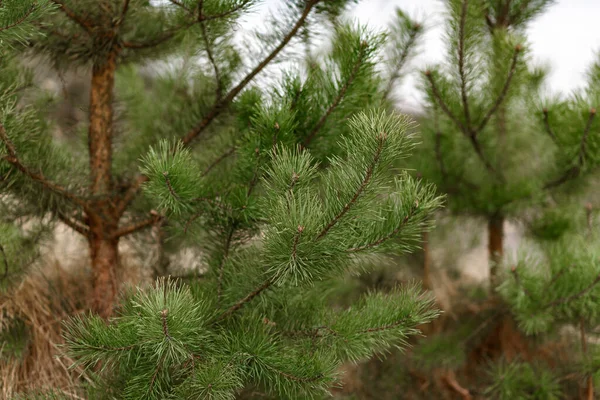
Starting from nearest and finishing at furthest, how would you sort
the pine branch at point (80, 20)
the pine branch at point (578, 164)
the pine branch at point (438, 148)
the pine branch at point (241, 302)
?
the pine branch at point (241, 302), the pine branch at point (80, 20), the pine branch at point (578, 164), the pine branch at point (438, 148)

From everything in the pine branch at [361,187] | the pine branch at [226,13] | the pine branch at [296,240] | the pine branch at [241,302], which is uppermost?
the pine branch at [226,13]

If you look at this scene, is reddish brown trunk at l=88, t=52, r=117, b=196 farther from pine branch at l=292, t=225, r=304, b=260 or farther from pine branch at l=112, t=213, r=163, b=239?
pine branch at l=292, t=225, r=304, b=260

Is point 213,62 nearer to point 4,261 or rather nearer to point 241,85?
point 241,85

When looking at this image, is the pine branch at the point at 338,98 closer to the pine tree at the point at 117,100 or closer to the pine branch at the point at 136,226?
the pine tree at the point at 117,100

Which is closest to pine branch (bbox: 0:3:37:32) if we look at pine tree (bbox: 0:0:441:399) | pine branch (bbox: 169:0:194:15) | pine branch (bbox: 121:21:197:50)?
pine tree (bbox: 0:0:441:399)

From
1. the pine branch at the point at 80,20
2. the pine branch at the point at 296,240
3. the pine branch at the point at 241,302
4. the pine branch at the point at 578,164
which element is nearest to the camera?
the pine branch at the point at 296,240

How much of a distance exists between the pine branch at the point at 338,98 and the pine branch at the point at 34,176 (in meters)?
0.27

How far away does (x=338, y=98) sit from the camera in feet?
1.88

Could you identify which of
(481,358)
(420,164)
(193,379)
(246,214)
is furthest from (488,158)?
(193,379)

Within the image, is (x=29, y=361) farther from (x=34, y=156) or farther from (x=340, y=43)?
(x=340, y=43)

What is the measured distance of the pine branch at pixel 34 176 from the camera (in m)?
0.54

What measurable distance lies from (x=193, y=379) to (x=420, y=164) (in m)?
0.50

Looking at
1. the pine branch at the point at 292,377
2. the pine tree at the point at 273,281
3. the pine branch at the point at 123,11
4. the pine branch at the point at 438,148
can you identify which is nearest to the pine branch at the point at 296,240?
the pine tree at the point at 273,281

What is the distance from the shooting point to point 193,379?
0.47 m
